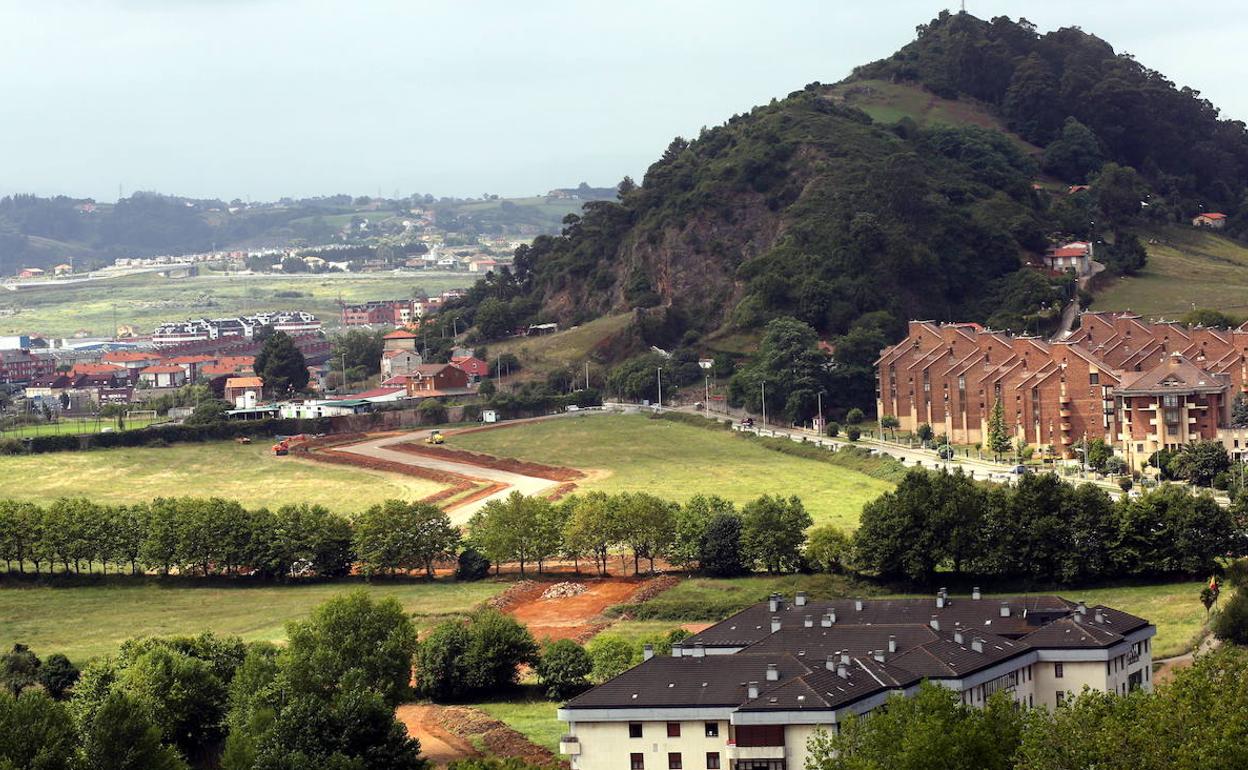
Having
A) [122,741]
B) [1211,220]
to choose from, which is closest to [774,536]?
[122,741]

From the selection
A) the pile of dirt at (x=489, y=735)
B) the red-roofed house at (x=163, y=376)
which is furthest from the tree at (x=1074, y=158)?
the pile of dirt at (x=489, y=735)

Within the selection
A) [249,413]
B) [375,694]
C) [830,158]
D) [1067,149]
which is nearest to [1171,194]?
[1067,149]

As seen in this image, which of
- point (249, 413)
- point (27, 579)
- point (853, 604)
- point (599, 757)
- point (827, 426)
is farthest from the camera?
point (249, 413)

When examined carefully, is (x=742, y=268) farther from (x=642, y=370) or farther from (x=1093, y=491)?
(x=1093, y=491)

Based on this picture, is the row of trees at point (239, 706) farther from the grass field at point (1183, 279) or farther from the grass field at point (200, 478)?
the grass field at point (1183, 279)

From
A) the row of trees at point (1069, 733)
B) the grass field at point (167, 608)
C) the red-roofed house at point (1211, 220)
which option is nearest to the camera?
the row of trees at point (1069, 733)

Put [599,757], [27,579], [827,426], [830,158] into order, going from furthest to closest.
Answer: [830,158]
[827,426]
[27,579]
[599,757]

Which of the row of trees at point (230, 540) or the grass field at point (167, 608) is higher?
the row of trees at point (230, 540)

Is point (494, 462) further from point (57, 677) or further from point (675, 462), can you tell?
point (57, 677)
